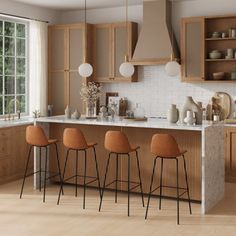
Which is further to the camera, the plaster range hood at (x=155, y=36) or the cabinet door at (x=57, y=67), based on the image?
the cabinet door at (x=57, y=67)

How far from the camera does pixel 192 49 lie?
7809 mm

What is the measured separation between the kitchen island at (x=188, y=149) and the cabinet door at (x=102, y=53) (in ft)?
6.72

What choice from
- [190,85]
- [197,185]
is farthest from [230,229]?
[190,85]

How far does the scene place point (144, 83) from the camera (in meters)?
8.53

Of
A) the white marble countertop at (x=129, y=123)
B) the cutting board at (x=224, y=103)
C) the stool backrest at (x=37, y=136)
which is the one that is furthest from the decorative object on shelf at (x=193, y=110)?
the cutting board at (x=224, y=103)

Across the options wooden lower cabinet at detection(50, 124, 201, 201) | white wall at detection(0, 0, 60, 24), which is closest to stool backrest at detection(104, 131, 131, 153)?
wooden lower cabinet at detection(50, 124, 201, 201)

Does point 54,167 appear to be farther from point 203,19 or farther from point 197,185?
point 203,19

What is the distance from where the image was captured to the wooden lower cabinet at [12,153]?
7223 mm

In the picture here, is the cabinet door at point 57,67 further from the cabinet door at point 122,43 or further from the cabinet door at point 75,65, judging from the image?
the cabinet door at point 122,43

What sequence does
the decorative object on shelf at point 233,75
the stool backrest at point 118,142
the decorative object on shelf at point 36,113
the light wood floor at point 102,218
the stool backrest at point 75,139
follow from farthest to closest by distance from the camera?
the decorative object on shelf at point 36,113, the decorative object on shelf at point 233,75, the stool backrest at point 75,139, the stool backrest at point 118,142, the light wood floor at point 102,218

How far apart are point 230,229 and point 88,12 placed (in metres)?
5.38

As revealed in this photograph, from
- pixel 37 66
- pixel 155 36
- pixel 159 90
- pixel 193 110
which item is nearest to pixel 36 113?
pixel 37 66

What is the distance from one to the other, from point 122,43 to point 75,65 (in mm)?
983

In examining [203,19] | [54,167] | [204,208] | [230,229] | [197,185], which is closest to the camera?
[230,229]
